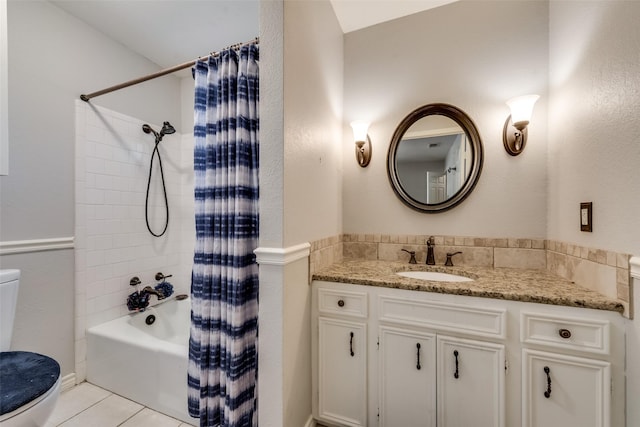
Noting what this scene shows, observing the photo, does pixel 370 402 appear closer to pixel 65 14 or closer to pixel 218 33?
pixel 218 33

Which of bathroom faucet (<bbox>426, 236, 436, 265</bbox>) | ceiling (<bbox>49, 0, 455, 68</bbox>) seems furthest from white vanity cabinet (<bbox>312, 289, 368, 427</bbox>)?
ceiling (<bbox>49, 0, 455, 68</bbox>)

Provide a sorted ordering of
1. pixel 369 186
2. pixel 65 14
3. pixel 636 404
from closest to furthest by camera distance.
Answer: pixel 636 404
pixel 65 14
pixel 369 186

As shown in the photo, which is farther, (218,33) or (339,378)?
(218,33)

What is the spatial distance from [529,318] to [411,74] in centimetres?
169

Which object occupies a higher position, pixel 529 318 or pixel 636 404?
pixel 529 318

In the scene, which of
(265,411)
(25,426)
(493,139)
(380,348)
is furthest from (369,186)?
(25,426)

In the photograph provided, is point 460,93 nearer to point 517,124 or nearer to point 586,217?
point 517,124

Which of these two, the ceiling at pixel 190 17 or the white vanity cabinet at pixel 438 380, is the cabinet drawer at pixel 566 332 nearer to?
the white vanity cabinet at pixel 438 380

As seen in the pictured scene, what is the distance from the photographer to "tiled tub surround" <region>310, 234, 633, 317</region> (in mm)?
1067

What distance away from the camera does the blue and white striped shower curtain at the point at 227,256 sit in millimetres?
1329

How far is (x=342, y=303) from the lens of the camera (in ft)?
4.70

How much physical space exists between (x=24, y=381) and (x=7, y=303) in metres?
0.52

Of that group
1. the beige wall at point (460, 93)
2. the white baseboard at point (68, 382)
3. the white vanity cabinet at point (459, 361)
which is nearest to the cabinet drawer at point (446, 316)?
the white vanity cabinet at point (459, 361)

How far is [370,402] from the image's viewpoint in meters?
1.39
